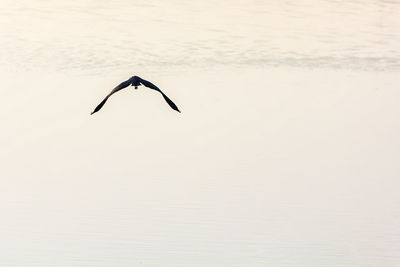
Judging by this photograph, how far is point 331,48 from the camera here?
20.6 meters

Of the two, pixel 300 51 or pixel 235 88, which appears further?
pixel 300 51

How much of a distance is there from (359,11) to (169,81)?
841cm

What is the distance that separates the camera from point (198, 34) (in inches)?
828

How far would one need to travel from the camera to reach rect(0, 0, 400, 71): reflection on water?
19094 millimetres

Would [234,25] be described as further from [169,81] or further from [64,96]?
[64,96]

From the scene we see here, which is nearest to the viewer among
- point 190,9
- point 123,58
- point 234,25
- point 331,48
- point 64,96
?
point 64,96

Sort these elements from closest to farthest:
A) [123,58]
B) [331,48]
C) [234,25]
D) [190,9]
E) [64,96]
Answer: [64,96] < [123,58] < [331,48] < [234,25] < [190,9]

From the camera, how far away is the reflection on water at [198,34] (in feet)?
62.6

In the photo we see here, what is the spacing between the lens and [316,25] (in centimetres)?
2297

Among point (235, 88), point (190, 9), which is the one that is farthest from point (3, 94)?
point (190, 9)

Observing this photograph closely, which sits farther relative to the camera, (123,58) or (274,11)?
(274,11)

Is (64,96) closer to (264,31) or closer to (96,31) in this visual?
(96,31)

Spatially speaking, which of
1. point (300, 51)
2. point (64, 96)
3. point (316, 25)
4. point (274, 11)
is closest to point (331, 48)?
point (300, 51)

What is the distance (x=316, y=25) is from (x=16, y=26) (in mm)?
6791
